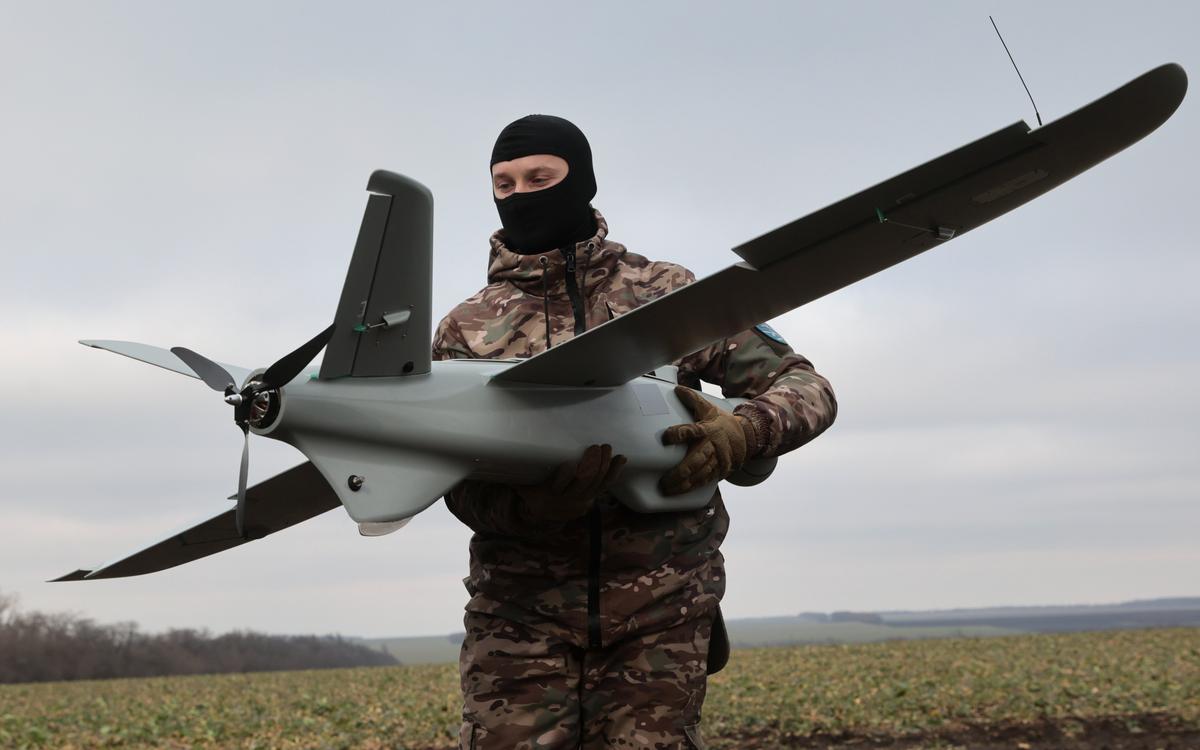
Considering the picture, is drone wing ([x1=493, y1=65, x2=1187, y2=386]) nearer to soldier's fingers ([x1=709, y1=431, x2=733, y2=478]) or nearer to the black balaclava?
soldier's fingers ([x1=709, y1=431, x2=733, y2=478])

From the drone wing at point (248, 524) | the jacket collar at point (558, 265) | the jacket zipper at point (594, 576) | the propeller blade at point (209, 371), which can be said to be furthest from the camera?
the jacket collar at point (558, 265)

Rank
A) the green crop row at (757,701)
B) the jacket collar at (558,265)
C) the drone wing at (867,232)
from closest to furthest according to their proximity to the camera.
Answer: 1. the drone wing at (867,232)
2. the jacket collar at (558,265)
3. the green crop row at (757,701)

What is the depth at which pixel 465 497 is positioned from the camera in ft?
11.9

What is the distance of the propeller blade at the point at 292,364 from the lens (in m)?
2.79

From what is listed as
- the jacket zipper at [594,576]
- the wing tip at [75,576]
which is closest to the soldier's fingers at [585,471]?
the jacket zipper at [594,576]

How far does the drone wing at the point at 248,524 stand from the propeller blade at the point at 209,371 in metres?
0.91

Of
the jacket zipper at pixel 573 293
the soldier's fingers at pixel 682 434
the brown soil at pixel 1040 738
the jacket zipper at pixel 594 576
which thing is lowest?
the brown soil at pixel 1040 738

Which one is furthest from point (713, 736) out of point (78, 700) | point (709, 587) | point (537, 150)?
point (78, 700)

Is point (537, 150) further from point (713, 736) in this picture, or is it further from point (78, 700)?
point (78, 700)

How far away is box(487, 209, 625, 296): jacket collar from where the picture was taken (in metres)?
3.94

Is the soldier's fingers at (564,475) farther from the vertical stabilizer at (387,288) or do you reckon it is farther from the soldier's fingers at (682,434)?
the vertical stabilizer at (387,288)

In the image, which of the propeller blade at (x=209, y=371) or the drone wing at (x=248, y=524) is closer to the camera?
the propeller blade at (x=209, y=371)

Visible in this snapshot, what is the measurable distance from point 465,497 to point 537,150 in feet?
4.36

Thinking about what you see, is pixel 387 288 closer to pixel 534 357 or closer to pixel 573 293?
pixel 534 357
